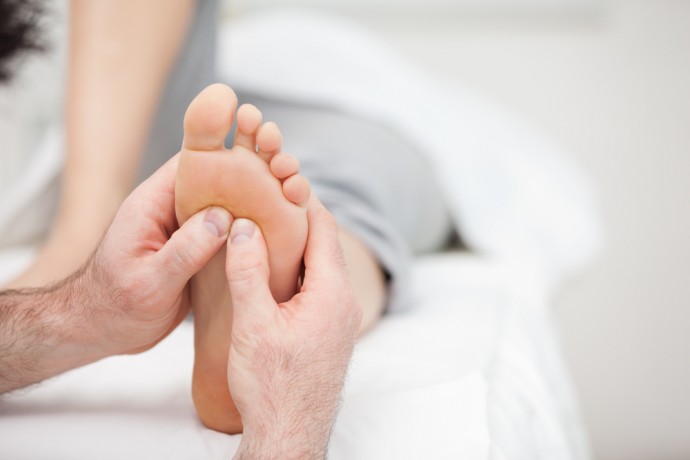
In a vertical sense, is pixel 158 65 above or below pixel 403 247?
above

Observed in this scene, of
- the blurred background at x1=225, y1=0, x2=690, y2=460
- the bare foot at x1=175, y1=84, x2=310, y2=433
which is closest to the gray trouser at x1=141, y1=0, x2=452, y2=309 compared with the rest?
the bare foot at x1=175, y1=84, x2=310, y2=433

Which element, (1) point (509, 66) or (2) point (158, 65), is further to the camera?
(1) point (509, 66)

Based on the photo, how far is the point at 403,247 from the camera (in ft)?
2.24

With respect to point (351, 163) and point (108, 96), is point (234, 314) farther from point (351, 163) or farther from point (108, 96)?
point (108, 96)

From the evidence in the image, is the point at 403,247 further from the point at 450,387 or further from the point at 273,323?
the point at 273,323

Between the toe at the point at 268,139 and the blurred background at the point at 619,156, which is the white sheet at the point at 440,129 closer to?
the blurred background at the point at 619,156

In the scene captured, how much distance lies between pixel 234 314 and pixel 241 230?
0.05 metres

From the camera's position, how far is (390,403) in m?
0.47

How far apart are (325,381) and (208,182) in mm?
133

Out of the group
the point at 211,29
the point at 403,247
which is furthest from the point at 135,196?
the point at 211,29

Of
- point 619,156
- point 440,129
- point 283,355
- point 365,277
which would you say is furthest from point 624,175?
point 283,355

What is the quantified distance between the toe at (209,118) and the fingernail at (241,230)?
0.16 ft

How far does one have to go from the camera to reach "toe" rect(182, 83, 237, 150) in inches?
14.5

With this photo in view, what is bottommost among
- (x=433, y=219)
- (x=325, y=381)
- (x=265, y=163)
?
(x=433, y=219)
